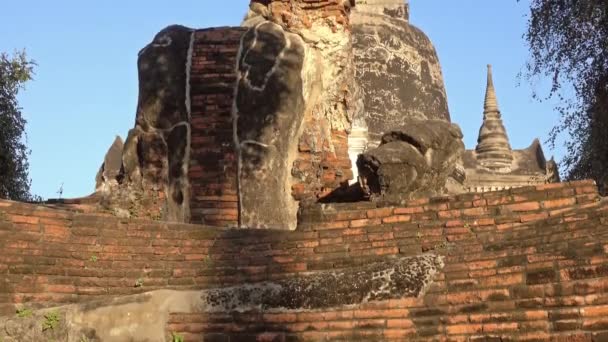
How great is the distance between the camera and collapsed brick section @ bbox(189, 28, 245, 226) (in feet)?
24.5

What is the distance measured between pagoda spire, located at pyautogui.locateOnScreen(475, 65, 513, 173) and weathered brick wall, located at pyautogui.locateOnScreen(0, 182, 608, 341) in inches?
776

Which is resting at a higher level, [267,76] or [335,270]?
[267,76]

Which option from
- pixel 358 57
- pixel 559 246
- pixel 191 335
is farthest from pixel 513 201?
pixel 358 57

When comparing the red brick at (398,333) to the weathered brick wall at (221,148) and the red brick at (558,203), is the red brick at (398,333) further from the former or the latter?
the weathered brick wall at (221,148)

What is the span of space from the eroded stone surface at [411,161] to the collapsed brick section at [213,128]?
4.02 feet

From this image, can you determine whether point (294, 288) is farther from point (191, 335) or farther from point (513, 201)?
point (513, 201)

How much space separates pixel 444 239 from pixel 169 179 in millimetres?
2978

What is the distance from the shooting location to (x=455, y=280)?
193 inches

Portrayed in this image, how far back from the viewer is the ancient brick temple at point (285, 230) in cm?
477

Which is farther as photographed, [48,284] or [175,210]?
[175,210]

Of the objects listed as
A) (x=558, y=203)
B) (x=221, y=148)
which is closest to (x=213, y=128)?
(x=221, y=148)

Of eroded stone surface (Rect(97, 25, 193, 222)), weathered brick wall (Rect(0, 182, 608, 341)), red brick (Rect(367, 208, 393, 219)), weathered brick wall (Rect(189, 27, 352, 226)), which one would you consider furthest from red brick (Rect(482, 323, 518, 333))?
eroded stone surface (Rect(97, 25, 193, 222))

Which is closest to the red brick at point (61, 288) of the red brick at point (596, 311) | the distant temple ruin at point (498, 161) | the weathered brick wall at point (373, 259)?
the weathered brick wall at point (373, 259)

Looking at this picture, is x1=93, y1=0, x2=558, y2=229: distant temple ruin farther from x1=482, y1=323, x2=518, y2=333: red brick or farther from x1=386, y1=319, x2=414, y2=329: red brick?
x1=482, y1=323, x2=518, y2=333: red brick
